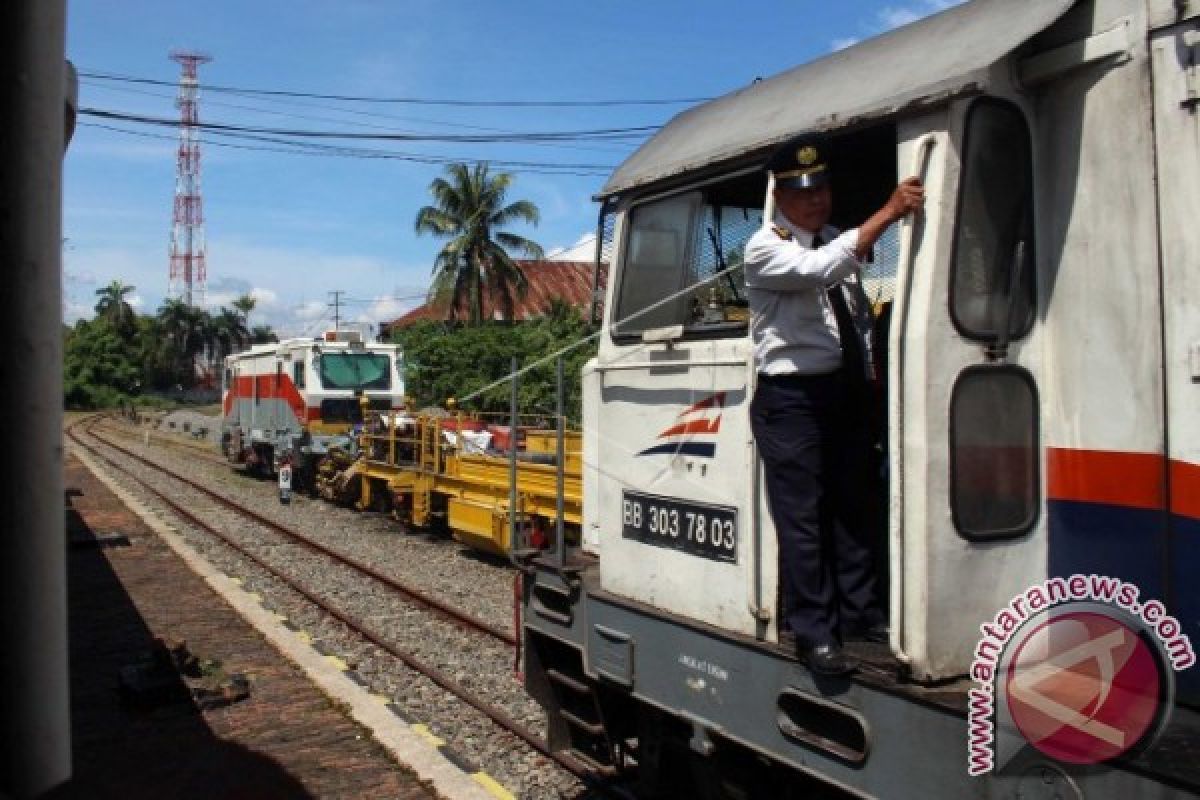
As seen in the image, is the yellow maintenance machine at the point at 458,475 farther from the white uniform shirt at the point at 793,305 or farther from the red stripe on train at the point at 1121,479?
the red stripe on train at the point at 1121,479

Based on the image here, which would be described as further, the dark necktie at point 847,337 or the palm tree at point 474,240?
the palm tree at point 474,240

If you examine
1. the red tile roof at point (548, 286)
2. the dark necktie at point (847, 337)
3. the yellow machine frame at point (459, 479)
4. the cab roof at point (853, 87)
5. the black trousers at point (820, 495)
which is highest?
the red tile roof at point (548, 286)

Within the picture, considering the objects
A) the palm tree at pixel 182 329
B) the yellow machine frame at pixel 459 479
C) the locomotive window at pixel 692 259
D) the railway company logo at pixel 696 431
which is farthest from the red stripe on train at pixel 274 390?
the palm tree at pixel 182 329

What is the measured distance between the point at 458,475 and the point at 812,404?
10.8m

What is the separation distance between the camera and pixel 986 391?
302cm

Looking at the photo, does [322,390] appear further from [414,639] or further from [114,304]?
[114,304]

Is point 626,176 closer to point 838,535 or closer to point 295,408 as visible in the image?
point 838,535

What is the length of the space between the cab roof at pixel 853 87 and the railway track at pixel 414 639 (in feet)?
10.8

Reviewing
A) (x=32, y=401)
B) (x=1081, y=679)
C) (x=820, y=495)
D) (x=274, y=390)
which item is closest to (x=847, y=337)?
(x=820, y=495)

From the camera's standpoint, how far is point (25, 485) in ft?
4.67

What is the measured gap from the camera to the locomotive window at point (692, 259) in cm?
402

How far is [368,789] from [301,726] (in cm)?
119

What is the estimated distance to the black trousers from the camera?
3.30 meters

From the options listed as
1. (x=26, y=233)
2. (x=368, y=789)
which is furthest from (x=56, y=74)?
(x=368, y=789)
